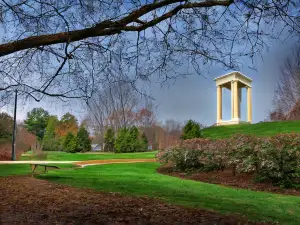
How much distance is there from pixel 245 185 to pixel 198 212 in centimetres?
515

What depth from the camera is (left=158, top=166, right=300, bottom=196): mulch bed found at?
9.16m

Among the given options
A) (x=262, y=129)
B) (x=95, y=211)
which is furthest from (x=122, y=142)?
(x=95, y=211)

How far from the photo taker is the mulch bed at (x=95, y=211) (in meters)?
4.45

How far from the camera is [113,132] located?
3878cm

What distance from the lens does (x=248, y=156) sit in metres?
Answer: 10.7

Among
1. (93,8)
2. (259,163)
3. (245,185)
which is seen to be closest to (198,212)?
(93,8)

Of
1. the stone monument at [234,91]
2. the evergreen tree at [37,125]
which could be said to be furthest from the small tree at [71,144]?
the stone monument at [234,91]

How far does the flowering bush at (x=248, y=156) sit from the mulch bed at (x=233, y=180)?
0.82ft

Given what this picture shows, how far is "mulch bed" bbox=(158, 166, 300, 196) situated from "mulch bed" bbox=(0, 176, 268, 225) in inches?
171

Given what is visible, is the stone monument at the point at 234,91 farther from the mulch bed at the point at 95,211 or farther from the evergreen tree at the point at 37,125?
the mulch bed at the point at 95,211

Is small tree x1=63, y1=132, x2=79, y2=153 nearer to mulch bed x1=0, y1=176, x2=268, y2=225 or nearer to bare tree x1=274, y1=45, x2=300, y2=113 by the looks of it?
bare tree x1=274, y1=45, x2=300, y2=113

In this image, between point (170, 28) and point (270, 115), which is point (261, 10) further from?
point (270, 115)

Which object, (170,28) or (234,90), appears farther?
(234,90)

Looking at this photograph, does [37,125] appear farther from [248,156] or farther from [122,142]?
[248,156]
